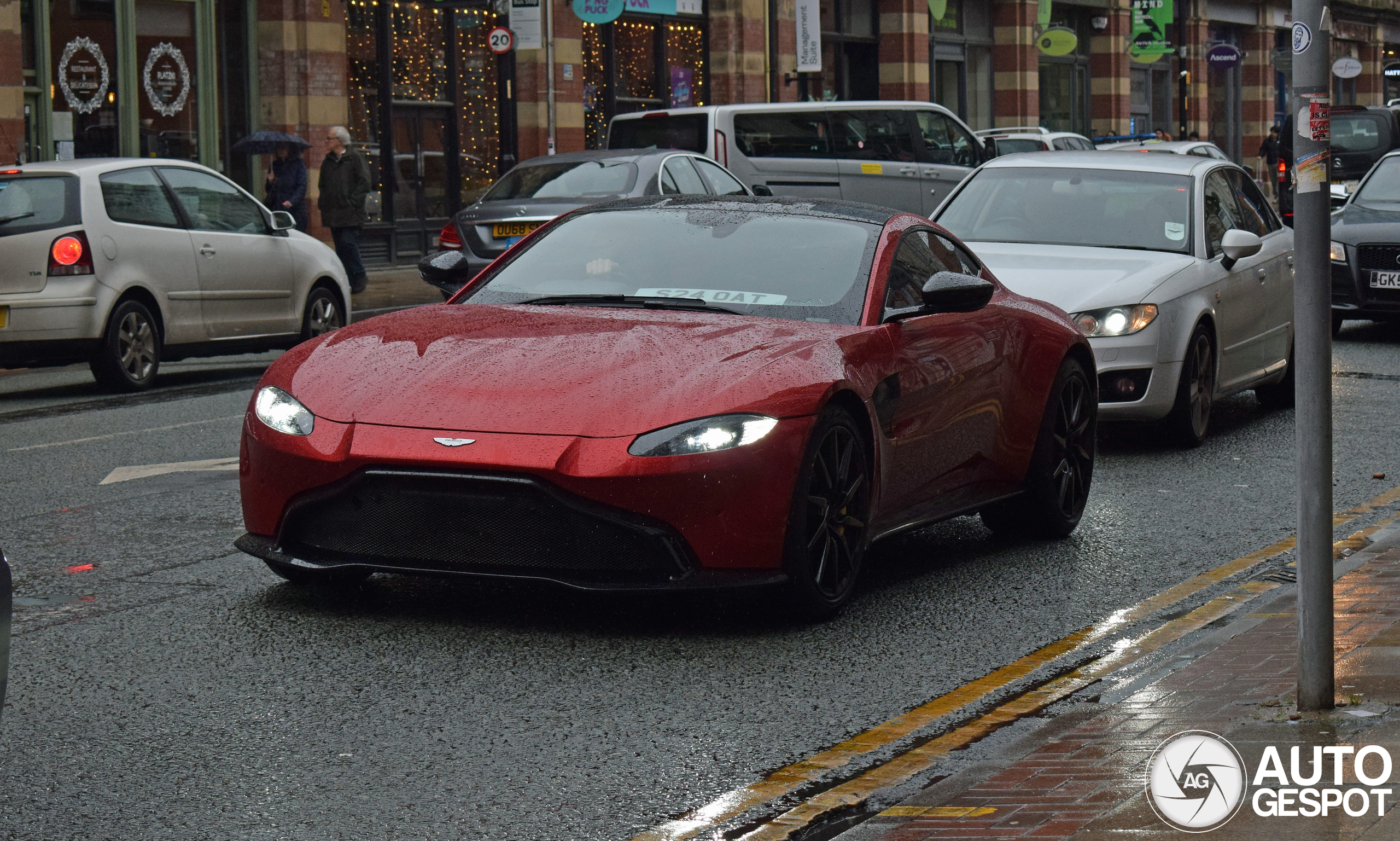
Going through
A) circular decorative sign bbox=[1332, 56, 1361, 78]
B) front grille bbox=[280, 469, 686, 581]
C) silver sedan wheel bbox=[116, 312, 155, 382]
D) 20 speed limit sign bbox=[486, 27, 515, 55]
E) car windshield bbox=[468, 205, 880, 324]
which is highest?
circular decorative sign bbox=[1332, 56, 1361, 78]

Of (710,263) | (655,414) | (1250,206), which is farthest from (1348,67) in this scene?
(655,414)

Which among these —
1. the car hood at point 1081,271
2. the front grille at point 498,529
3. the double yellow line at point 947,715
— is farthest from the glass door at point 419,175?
the front grille at point 498,529

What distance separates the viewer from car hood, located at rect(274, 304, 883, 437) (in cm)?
576

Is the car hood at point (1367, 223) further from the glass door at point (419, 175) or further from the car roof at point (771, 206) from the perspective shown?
the glass door at point (419, 175)

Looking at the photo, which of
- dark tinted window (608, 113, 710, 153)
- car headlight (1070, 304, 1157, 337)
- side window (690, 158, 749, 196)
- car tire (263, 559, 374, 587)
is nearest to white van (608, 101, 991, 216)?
dark tinted window (608, 113, 710, 153)

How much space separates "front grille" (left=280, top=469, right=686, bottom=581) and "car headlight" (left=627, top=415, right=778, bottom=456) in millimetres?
213

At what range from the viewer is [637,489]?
5637 millimetres

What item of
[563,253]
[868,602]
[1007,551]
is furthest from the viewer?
[1007,551]

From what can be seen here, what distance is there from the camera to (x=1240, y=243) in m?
10.7

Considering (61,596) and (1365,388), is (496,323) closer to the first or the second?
A: (61,596)

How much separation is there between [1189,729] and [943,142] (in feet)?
69.1

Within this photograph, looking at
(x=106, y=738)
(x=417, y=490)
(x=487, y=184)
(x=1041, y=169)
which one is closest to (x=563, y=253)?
(x=417, y=490)

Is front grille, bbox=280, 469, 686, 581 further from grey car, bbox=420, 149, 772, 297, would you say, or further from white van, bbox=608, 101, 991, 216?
white van, bbox=608, 101, 991, 216

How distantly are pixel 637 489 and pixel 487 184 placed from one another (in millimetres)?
25299
